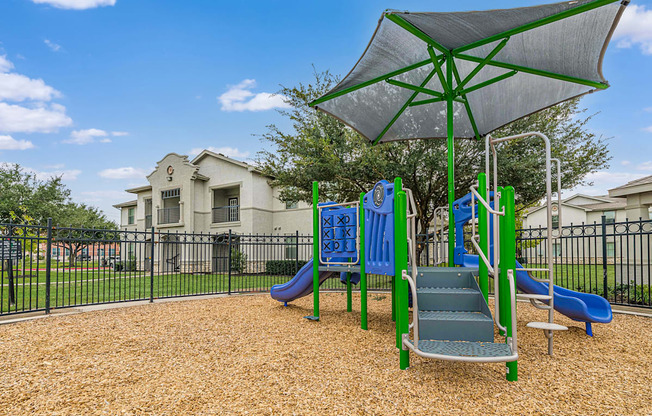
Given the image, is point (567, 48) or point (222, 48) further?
point (222, 48)

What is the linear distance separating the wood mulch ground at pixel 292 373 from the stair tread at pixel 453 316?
0.57 m

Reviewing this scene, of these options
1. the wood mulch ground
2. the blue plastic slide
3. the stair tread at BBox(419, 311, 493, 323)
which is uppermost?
the stair tread at BBox(419, 311, 493, 323)

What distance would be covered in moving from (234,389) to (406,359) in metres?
1.82

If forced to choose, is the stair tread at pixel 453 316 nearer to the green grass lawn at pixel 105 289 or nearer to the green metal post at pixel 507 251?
the green metal post at pixel 507 251

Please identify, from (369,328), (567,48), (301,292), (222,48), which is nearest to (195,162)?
(222,48)

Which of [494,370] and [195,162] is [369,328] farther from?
[195,162]

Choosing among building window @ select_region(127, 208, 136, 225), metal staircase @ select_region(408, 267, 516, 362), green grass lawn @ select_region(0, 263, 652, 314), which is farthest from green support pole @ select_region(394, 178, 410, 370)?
building window @ select_region(127, 208, 136, 225)

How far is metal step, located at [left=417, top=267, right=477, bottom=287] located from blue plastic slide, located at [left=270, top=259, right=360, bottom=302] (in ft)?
8.37

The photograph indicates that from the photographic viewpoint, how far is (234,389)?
3393 millimetres

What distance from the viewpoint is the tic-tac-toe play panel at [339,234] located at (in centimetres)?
613

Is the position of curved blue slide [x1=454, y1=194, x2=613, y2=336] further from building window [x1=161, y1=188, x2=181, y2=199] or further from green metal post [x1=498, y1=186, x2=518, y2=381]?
building window [x1=161, y1=188, x2=181, y2=199]

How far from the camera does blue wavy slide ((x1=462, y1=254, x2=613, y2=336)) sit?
202 inches

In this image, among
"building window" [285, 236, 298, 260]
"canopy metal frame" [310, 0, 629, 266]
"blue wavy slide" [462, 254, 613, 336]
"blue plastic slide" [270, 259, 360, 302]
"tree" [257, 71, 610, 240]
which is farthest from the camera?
"tree" [257, 71, 610, 240]

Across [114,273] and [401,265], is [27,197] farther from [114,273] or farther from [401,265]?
[401,265]
